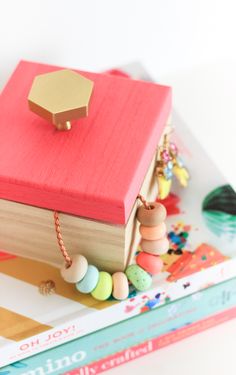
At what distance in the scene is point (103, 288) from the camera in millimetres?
612

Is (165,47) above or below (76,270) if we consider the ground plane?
above

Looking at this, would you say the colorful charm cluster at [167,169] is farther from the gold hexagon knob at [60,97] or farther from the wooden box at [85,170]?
the gold hexagon knob at [60,97]

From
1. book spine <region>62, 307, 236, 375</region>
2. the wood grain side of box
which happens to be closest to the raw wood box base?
the wood grain side of box

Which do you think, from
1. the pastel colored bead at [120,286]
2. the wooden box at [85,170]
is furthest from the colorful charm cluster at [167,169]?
the pastel colored bead at [120,286]

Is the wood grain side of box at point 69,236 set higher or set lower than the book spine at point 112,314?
higher

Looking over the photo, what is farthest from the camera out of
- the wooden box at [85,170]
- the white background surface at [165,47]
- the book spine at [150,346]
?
the white background surface at [165,47]

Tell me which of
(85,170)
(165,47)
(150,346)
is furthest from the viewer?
(165,47)

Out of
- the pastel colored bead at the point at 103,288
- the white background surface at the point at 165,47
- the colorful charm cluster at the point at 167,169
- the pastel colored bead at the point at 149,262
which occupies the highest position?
the white background surface at the point at 165,47

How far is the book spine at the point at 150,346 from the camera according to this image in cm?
67

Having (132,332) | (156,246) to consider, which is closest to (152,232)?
(156,246)

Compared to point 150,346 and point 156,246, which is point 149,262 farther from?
point 150,346

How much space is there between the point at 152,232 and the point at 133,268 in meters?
0.05

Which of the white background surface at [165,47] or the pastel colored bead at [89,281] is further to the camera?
the white background surface at [165,47]

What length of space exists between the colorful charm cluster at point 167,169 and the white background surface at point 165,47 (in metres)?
0.15
